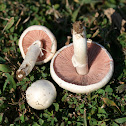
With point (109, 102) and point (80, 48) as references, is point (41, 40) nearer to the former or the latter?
point (80, 48)

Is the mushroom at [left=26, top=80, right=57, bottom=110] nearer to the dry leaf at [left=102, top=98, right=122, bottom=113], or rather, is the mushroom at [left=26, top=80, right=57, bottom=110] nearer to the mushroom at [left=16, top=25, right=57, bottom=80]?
the mushroom at [left=16, top=25, right=57, bottom=80]

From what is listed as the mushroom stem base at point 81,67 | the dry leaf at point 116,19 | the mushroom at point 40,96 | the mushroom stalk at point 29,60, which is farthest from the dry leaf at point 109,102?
the dry leaf at point 116,19

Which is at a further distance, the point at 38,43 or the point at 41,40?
the point at 41,40

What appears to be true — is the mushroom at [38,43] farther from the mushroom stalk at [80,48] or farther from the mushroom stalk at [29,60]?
the mushroom stalk at [80,48]

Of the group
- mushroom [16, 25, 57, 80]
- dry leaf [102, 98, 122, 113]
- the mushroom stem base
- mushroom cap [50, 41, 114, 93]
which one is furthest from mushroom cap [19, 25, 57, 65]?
dry leaf [102, 98, 122, 113]

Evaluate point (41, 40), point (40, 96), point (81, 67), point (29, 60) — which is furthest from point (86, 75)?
point (41, 40)

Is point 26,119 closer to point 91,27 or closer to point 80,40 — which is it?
point 80,40
